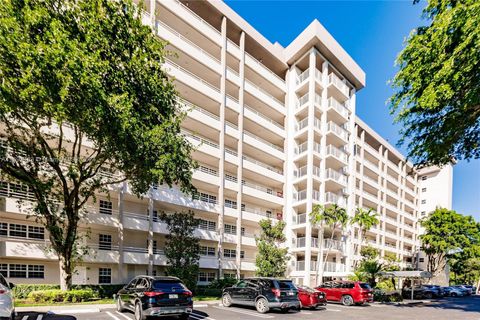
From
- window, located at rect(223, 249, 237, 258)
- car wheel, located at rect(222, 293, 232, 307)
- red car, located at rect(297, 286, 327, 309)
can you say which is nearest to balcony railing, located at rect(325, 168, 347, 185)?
window, located at rect(223, 249, 237, 258)

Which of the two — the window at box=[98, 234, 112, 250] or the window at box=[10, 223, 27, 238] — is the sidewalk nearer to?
the window at box=[10, 223, 27, 238]

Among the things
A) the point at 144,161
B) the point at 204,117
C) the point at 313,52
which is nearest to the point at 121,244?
Result: the point at 144,161

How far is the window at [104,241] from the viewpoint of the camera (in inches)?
961

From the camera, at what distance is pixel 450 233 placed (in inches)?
1870

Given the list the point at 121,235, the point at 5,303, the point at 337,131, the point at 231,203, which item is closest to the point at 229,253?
the point at 231,203

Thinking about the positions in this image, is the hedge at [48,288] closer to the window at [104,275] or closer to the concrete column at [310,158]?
the window at [104,275]

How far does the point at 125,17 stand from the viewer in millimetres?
15383

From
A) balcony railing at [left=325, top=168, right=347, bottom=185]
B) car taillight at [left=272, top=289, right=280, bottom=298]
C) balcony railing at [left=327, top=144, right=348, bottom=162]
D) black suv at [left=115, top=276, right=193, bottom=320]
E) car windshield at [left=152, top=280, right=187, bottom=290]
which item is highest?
balcony railing at [left=327, top=144, right=348, bottom=162]

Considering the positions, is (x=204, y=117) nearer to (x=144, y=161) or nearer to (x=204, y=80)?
(x=204, y=80)

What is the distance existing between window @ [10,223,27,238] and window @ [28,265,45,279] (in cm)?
230

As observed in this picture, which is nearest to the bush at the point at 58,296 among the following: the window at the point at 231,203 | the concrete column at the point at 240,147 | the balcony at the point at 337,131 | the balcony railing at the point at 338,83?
the concrete column at the point at 240,147

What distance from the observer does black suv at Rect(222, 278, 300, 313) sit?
47.7 feet

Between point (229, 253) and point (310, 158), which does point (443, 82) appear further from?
point (229, 253)

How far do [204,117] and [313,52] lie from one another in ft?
55.1
